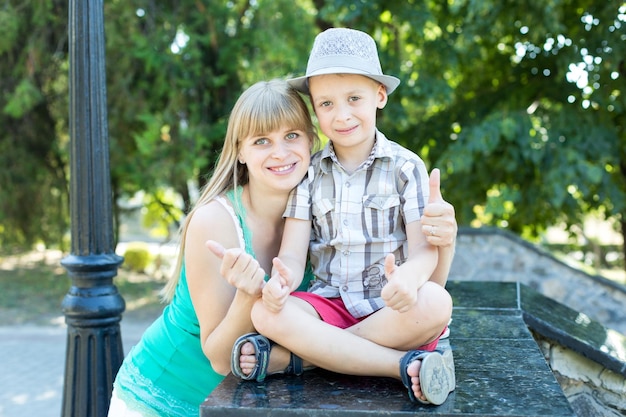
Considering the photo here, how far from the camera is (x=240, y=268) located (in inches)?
83.1

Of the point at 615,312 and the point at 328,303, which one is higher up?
the point at 328,303

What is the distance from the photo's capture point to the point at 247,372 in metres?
2.20

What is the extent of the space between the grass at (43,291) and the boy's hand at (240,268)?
680 centimetres

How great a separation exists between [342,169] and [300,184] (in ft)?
0.54

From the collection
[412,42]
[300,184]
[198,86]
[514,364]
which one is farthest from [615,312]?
[198,86]

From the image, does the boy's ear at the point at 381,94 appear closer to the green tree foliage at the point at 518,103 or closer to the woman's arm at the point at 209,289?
the woman's arm at the point at 209,289

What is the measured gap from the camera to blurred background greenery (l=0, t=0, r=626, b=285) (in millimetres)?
8094

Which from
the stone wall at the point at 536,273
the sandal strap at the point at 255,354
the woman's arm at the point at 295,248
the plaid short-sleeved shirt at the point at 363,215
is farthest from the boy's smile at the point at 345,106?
the stone wall at the point at 536,273

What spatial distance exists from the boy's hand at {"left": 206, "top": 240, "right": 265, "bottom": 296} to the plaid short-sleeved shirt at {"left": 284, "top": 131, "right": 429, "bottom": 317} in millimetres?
441

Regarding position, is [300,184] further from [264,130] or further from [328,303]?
[328,303]

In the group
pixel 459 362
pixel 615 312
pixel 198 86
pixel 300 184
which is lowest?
pixel 615 312

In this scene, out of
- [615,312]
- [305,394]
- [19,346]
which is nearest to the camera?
[305,394]

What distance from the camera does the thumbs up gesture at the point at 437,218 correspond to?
2205 mm

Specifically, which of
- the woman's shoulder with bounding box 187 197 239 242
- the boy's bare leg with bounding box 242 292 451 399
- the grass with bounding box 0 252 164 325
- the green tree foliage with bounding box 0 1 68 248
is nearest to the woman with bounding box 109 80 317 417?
the woman's shoulder with bounding box 187 197 239 242
